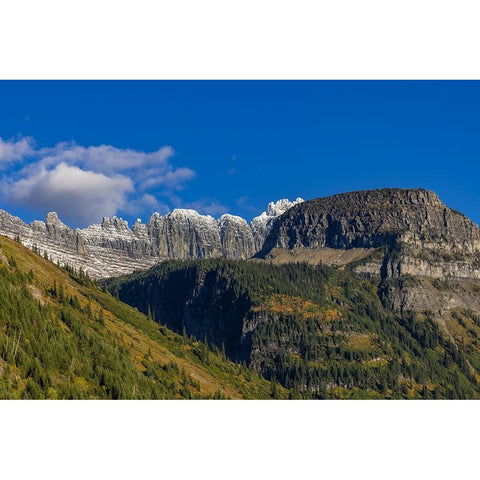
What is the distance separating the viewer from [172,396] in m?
195

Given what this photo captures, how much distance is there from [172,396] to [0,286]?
61124mm

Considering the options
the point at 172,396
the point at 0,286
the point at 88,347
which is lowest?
the point at 172,396

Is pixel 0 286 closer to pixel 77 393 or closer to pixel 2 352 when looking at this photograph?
pixel 2 352

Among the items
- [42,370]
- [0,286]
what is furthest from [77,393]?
[0,286]

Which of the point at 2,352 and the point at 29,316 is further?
the point at 29,316

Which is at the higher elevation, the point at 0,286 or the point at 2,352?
the point at 0,286

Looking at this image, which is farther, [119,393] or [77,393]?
[119,393]

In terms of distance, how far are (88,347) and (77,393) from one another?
1478 inches

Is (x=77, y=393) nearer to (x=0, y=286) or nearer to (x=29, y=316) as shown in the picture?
(x=29, y=316)
